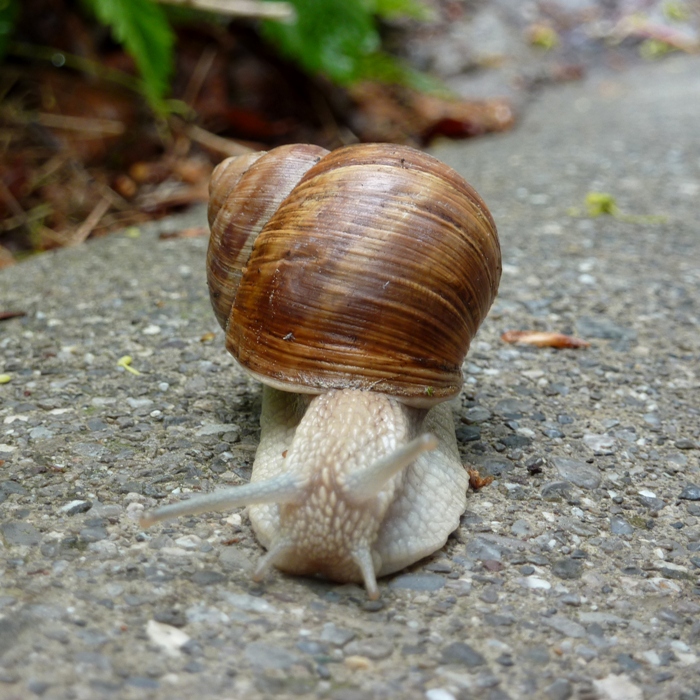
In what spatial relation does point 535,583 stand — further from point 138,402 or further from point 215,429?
point 138,402

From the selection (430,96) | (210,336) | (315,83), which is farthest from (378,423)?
(430,96)

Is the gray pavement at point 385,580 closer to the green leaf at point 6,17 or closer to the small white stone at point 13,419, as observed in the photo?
the small white stone at point 13,419

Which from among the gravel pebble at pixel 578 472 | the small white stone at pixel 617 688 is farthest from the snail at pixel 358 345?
the small white stone at pixel 617 688

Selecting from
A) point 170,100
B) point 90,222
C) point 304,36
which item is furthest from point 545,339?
point 170,100

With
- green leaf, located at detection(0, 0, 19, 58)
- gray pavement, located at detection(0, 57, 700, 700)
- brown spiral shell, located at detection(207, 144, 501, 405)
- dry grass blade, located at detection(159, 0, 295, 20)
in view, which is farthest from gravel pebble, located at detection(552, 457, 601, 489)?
green leaf, located at detection(0, 0, 19, 58)

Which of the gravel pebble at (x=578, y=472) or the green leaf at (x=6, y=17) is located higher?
the green leaf at (x=6, y=17)

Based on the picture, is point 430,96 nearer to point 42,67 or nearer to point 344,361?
point 42,67
